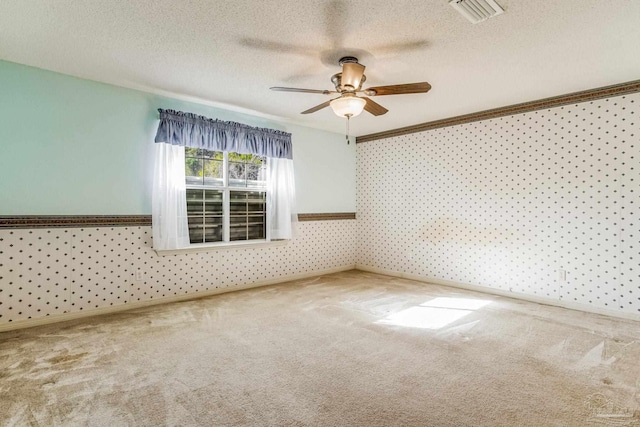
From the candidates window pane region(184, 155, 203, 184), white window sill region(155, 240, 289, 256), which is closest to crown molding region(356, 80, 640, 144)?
white window sill region(155, 240, 289, 256)

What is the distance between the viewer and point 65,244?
334 centimetres

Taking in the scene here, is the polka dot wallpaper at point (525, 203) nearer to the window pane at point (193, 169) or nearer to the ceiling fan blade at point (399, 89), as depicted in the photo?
the ceiling fan blade at point (399, 89)

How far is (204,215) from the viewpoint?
4.38 m

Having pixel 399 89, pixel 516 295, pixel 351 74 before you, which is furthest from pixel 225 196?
pixel 516 295

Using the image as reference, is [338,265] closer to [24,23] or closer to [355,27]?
[355,27]

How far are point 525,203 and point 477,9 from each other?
2.85 m

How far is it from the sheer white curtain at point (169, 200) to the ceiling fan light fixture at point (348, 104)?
7.02 ft

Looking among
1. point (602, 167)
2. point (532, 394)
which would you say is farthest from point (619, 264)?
point (532, 394)

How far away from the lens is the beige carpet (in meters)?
1.86

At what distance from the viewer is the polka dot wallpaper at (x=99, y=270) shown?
310 cm

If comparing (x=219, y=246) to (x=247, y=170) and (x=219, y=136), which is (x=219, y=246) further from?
(x=219, y=136)

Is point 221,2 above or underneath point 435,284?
above

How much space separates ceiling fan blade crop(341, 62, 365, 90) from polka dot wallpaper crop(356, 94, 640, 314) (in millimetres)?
2603

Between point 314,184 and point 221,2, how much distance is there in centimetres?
355
